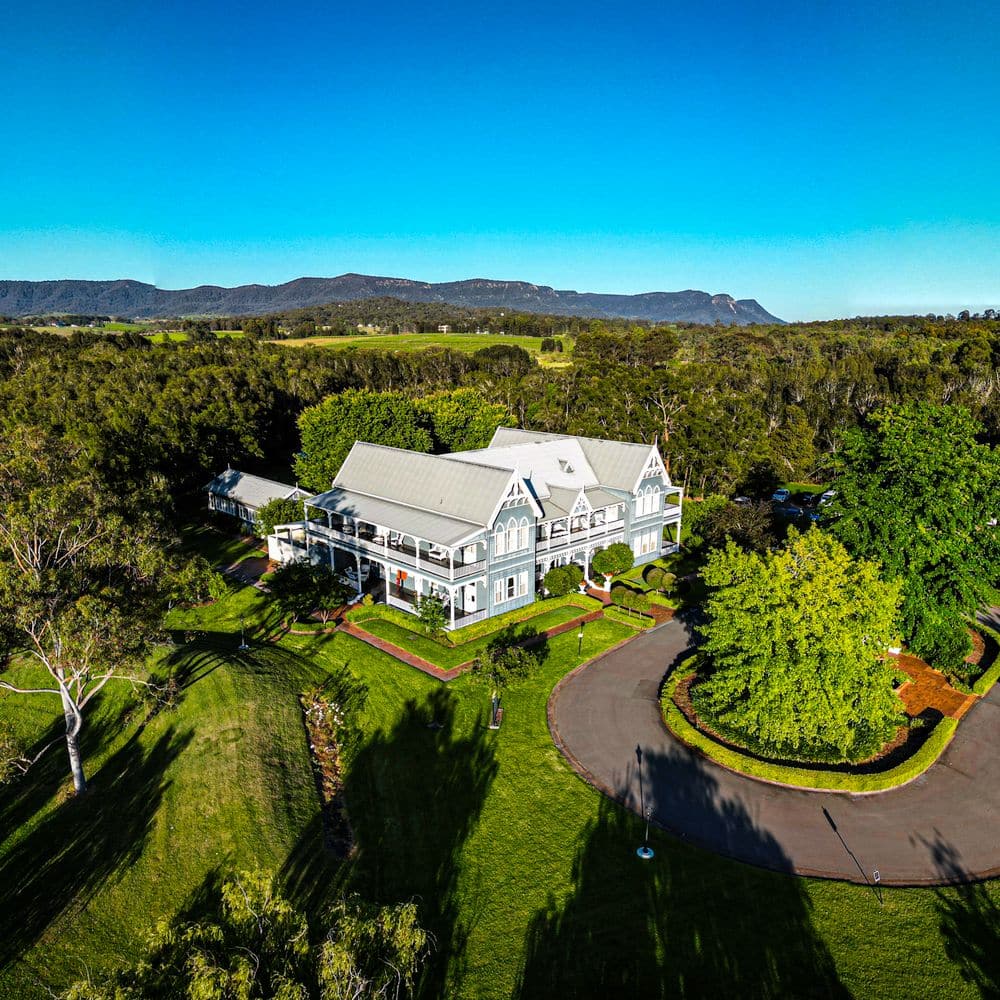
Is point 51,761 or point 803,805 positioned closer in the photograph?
point 803,805

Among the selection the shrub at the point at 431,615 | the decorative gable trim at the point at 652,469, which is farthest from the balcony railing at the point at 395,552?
the decorative gable trim at the point at 652,469

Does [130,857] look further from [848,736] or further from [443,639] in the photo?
[848,736]

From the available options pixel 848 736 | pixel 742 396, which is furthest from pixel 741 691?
pixel 742 396

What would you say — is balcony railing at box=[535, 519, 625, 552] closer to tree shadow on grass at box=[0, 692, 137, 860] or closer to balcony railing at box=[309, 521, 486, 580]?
balcony railing at box=[309, 521, 486, 580]

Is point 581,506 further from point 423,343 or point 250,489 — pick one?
point 423,343

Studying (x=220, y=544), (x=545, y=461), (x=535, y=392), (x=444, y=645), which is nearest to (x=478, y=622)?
(x=444, y=645)

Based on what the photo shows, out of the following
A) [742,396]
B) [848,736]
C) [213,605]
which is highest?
[742,396]
